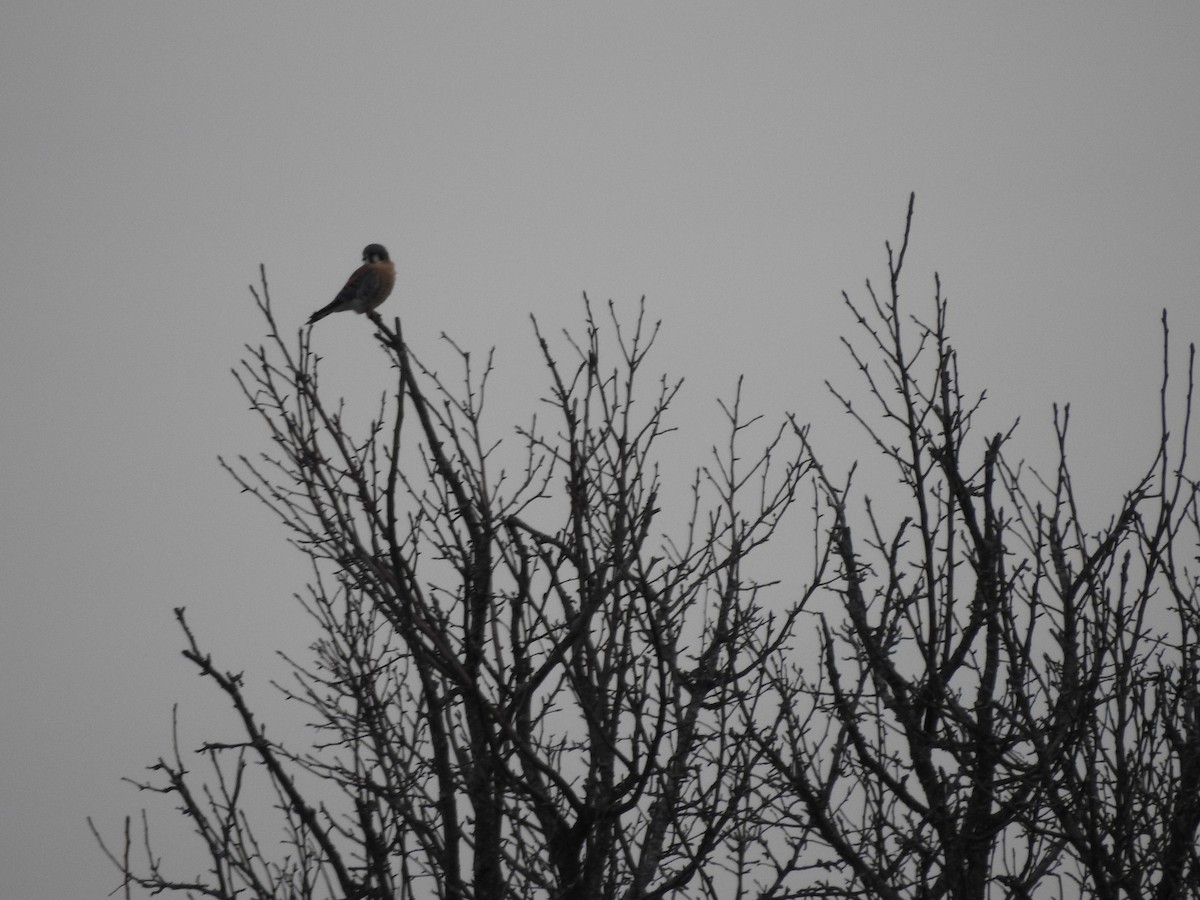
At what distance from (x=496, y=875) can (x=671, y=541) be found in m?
2.19

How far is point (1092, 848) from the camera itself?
9.25 feet

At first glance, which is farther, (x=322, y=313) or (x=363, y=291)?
(x=363, y=291)

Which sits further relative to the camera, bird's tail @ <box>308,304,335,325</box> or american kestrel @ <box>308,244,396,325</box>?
american kestrel @ <box>308,244,396,325</box>

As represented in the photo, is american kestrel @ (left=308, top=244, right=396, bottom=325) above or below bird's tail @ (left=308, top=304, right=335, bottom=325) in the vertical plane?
above

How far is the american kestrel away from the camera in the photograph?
929 cm

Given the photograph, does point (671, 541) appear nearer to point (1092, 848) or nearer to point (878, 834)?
point (878, 834)

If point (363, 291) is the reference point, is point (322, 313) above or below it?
below

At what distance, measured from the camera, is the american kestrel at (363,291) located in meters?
9.29

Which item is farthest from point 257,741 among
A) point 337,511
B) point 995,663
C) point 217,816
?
point 995,663

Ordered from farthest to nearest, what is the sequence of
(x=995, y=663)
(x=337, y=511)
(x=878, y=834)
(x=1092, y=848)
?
1. (x=878, y=834)
2. (x=995, y=663)
3. (x=337, y=511)
4. (x=1092, y=848)

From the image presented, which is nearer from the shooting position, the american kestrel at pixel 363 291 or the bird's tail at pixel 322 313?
the bird's tail at pixel 322 313

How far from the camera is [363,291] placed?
9.42m

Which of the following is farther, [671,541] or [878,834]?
[671,541]

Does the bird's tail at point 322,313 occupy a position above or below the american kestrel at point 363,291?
below
